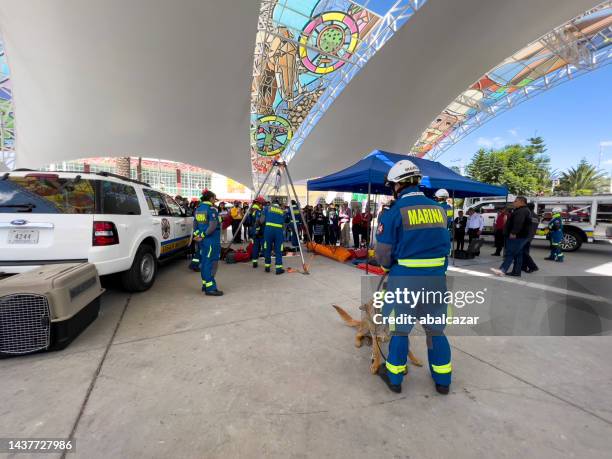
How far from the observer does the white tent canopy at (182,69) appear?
435 inches

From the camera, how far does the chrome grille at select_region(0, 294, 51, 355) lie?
2.31 meters

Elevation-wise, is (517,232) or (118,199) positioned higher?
(118,199)

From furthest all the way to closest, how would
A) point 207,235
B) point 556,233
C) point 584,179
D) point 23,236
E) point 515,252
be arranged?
point 584,179 < point 556,233 < point 515,252 < point 207,235 < point 23,236

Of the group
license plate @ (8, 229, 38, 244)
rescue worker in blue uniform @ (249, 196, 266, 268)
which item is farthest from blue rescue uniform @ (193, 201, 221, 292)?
rescue worker in blue uniform @ (249, 196, 266, 268)

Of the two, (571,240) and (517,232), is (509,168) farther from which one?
(517,232)

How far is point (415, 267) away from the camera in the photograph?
2057mm

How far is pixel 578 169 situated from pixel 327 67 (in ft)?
143

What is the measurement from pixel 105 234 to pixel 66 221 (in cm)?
40

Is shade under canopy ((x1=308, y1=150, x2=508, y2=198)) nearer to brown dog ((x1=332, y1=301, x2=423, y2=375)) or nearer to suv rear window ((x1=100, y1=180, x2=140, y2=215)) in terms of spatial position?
brown dog ((x1=332, y1=301, x2=423, y2=375))

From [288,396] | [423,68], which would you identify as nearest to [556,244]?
[288,396]

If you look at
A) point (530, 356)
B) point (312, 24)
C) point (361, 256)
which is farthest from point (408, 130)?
point (530, 356)

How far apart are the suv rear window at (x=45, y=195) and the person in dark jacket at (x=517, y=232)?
26.0 ft

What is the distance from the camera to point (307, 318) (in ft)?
11.8

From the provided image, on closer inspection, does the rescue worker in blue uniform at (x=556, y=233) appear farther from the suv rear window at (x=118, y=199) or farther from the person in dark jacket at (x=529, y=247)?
the suv rear window at (x=118, y=199)
